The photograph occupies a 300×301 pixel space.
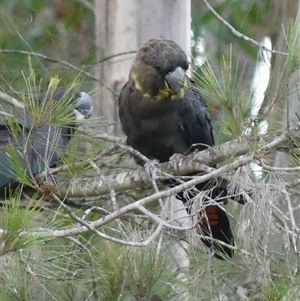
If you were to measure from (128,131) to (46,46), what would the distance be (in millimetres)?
1274

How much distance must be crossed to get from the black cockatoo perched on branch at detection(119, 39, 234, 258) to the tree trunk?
0.13 meters

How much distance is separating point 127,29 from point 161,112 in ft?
1.31

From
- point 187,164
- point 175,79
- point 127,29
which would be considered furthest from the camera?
point 127,29

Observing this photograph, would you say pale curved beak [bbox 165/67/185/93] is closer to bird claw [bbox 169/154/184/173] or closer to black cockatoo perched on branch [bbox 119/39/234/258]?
black cockatoo perched on branch [bbox 119/39/234/258]

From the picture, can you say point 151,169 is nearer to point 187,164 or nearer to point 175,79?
point 187,164

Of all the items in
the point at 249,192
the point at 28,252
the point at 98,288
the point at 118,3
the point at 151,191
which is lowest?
the point at 151,191

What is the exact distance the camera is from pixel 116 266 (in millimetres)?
1549

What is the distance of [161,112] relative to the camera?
2230mm

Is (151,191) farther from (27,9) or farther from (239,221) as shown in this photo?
Answer: (27,9)

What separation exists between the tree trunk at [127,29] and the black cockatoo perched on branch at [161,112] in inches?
5.3

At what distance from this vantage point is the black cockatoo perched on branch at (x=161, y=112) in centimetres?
212

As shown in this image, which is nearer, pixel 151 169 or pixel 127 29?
pixel 151 169

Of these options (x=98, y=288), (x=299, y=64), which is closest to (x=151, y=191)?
(x=98, y=288)

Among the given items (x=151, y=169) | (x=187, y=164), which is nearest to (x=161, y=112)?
(x=151, y=169)
